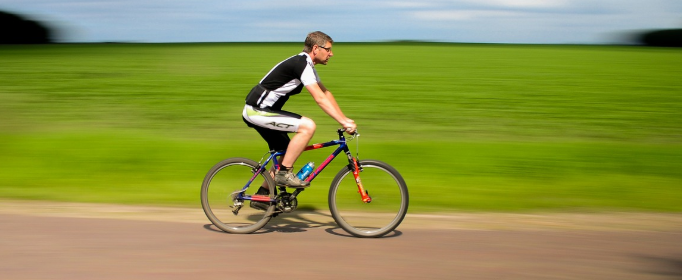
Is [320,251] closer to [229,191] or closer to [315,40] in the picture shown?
[229,191]

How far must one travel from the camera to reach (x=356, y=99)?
18.1m

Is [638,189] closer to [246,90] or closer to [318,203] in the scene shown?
[318,203]

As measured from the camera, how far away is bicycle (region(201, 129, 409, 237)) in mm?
6371

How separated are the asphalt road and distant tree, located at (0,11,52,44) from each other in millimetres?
31572

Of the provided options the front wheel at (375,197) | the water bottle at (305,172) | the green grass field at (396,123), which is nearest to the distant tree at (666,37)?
the green grass field at (396,123)

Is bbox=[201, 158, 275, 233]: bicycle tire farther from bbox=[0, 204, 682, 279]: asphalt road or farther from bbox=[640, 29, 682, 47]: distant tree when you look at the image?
bbox=[640, 29, 682, 47]: distant tree

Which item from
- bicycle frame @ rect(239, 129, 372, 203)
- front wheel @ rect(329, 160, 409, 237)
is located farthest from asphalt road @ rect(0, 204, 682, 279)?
bicycle frame @ rect(239, 129, 372, 203)

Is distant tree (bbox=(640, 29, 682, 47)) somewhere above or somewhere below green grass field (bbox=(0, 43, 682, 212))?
above

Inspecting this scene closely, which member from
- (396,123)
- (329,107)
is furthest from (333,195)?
(396,123)

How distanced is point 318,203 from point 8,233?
3089 millimetres

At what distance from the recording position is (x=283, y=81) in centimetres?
628

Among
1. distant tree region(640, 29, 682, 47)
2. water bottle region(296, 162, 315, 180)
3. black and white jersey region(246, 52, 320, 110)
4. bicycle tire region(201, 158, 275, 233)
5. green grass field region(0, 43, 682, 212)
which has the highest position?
distant tree region(640, 29, 682, 47)

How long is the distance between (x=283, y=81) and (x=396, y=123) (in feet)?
28.8

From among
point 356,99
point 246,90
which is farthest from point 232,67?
point 356,99
